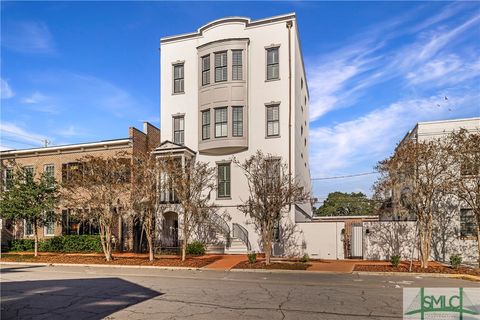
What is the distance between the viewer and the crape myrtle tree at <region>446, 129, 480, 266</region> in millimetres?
17391

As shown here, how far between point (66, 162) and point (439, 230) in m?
25.1

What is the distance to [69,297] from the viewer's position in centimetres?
1121

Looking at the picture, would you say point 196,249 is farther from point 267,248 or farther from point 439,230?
point 439,230

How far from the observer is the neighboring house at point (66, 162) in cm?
2717

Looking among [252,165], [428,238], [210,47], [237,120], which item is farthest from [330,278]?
[210,47]

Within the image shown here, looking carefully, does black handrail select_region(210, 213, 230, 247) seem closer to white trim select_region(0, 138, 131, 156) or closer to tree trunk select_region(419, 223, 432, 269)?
white trim select_region(0, 138, 131, 156)

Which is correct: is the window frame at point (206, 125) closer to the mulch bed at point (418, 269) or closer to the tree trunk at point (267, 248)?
the tree trunk at point (267, 248)

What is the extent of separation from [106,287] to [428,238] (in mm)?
13815

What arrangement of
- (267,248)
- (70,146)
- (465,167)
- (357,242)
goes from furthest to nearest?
(70,146) → (357,242) → (267,248) → (465,167)

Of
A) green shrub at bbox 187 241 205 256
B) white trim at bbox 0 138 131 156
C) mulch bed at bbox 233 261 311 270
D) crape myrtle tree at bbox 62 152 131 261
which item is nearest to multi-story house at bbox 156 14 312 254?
green shrub at bbox 187 241 205 256

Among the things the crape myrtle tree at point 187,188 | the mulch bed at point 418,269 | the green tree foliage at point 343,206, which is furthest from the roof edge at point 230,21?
the green tree foliage at point 343,206

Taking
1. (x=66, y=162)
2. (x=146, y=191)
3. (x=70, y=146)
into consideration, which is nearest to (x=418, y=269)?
(x=146, y=191)

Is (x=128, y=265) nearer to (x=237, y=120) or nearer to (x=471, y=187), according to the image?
(x=237, y=120)

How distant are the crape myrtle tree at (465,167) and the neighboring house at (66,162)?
1833 cm
